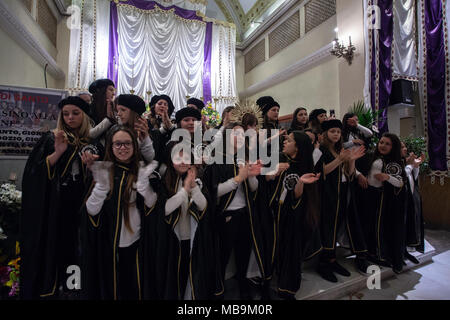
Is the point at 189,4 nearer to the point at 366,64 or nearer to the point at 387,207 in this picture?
the point at 366,64

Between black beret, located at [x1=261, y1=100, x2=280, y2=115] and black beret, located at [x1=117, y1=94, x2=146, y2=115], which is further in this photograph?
black beret, located at [x1=261, y1=100, x2=280, y2=115]

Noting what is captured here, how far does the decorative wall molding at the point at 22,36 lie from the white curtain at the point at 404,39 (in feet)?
23.7

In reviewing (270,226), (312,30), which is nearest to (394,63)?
(312,30)

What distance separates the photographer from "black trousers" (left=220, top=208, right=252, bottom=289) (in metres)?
2.00

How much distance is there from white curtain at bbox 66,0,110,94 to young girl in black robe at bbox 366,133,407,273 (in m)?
7.20

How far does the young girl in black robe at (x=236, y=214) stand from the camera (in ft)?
6.50

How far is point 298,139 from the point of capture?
219cm

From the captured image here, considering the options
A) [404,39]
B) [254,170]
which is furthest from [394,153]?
[404,39]

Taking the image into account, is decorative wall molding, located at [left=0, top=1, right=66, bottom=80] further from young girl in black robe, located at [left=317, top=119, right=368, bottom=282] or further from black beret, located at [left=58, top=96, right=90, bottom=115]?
young girl in black robe, located at [left=317, top=119, right=368, bottom=282]

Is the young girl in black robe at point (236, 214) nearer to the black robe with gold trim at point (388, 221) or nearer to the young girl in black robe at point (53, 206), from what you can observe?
the young girl in black robe at point (53, 206)

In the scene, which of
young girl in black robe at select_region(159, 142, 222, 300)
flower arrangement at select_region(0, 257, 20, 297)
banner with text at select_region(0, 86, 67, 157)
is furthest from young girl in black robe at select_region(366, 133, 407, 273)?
banner with text at select_region(0, 86, 67, 157)

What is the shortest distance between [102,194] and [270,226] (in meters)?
1.42

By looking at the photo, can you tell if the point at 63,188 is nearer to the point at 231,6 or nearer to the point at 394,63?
the point at 394,63

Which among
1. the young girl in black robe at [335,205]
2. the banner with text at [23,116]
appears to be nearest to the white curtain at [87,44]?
the banner with text at [23,116]
